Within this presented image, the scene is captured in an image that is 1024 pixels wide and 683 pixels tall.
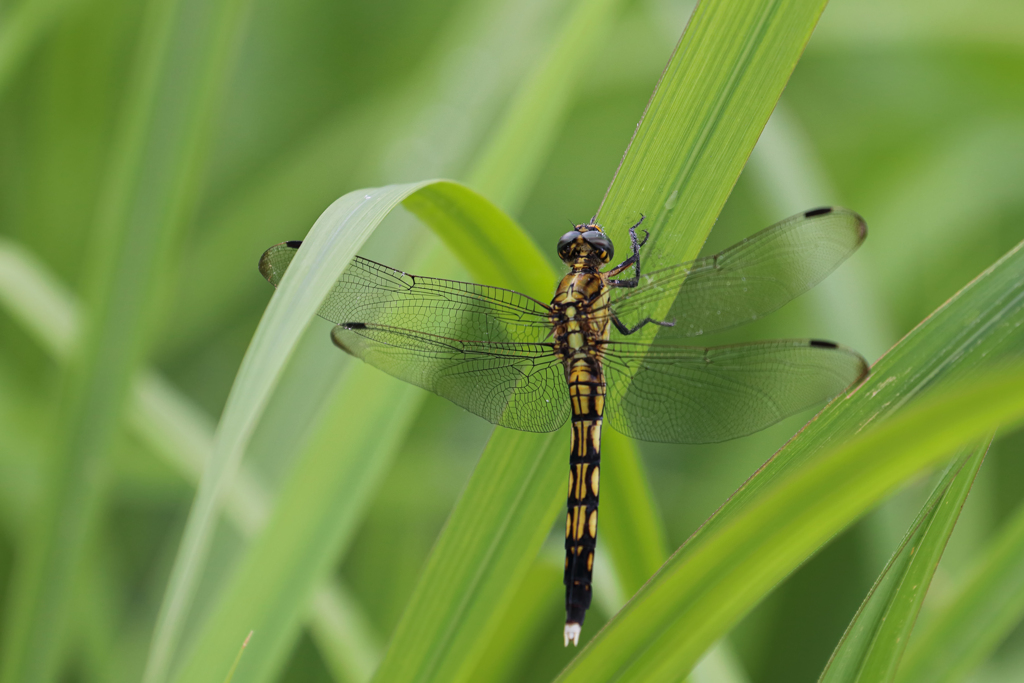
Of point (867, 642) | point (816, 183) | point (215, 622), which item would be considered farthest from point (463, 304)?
point (816, 183)

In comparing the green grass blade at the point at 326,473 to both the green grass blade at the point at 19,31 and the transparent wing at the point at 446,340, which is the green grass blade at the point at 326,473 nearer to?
the transparent wing at the point at 446,340

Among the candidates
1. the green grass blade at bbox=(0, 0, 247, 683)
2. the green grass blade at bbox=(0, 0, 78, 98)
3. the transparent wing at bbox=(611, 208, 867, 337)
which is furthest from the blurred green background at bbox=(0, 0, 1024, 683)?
the transparent wing at bbox=(611, 208, 867, 337)

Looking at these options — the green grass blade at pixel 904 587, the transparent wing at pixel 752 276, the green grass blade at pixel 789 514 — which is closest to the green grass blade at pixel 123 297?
the transparent wing at pixel 752 276

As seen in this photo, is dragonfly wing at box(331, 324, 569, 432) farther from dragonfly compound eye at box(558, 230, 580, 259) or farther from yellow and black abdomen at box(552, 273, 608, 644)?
dragonfly compound eye at box(558, 230, 580, 259)

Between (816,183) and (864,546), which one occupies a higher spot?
(816,183)

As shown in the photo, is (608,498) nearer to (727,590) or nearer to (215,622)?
(727,590)
